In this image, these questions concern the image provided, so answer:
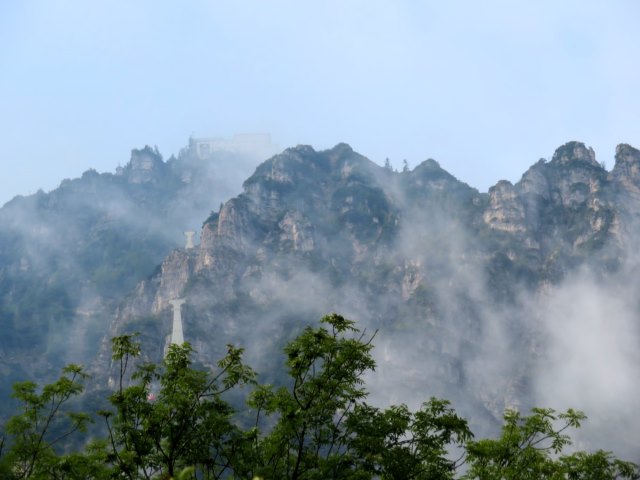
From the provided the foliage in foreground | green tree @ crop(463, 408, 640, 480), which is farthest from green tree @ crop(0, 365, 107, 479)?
green tree @ crop(463, 408, 640, 480)

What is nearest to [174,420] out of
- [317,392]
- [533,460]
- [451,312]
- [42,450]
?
[317,392]

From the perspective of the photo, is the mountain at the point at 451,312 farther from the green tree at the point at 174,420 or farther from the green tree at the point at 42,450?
the green tree at the point at 174,420

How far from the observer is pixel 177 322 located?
179625 millimetres

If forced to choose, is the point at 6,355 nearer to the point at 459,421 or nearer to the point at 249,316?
the point at 249,316

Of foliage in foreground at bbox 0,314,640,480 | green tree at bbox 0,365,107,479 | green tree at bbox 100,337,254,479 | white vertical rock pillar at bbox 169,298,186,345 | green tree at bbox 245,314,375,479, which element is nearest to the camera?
green tree at bbox 245,314,375,479

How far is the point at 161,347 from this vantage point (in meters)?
174

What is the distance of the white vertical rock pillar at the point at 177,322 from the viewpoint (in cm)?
17500

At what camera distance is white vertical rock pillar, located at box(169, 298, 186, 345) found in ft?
574

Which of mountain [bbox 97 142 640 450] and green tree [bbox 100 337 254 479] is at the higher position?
mountain [bbox 97 142 640 450]

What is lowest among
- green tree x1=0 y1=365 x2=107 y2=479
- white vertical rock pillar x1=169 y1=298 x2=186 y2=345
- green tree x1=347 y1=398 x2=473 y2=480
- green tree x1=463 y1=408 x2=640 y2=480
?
green tree x1=0 y1=365 x2=107 y2=479

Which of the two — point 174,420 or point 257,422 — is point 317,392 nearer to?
point 257,422

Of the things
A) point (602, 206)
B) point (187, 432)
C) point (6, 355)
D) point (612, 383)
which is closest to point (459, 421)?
point (187, 432)

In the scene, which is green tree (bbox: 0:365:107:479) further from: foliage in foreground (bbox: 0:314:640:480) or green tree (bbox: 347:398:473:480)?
green tree (bbox: 347:398:473:480)

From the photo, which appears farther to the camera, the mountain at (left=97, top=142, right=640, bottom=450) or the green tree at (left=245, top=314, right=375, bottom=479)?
the mountain at (left=97, top=142, right=640, bottom=450)
